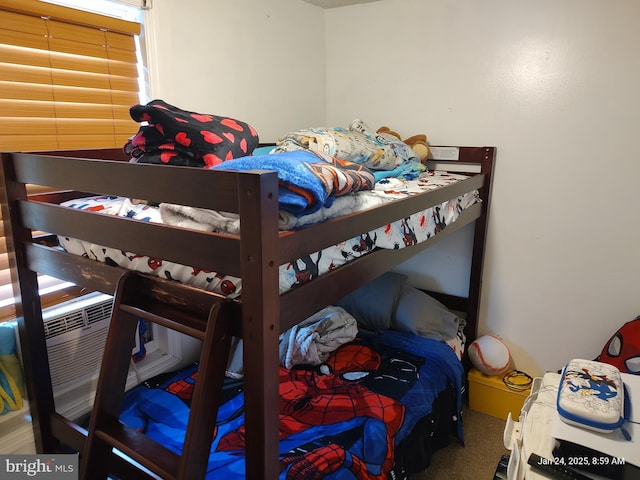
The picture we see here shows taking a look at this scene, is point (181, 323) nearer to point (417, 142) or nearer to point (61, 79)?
point (61, 79)

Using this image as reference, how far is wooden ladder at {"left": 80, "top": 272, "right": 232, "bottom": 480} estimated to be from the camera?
99 cm

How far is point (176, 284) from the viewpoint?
3.63ft

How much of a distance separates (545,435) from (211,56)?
2.04m

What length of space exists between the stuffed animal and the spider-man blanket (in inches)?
42.3

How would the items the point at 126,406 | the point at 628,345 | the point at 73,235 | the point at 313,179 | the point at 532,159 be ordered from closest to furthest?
1. the point at 313,179
2. the point at 73,235
3. the point at 126,406
4. the point at 628,345
5. the point at 532,159

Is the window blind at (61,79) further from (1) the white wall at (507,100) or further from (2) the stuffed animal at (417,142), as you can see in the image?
(2) the stuffed animal at (417,142)

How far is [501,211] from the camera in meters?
2.54

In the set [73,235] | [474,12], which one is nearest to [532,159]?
[474,12]

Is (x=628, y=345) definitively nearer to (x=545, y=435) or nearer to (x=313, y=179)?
(x=545, y=435)

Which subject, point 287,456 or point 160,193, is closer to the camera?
point 160,193

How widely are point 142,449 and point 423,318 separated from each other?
1.68m

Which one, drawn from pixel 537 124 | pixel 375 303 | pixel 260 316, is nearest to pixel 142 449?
pixel 260 316

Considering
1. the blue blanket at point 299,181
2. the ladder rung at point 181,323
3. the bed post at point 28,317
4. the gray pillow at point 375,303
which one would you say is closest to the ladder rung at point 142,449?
the ladder rung at point 181,323

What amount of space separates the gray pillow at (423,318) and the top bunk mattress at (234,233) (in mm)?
823
